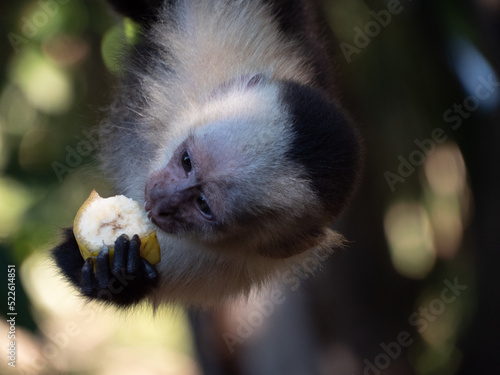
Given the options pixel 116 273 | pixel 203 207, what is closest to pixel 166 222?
pixel 203 207

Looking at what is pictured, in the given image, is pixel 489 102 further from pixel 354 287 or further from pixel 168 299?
pixel 168 299

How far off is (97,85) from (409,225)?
2.07 metres

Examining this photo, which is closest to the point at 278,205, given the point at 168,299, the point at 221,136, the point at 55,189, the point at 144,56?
the point at 221,136

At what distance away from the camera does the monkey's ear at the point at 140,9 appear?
7.24 feet

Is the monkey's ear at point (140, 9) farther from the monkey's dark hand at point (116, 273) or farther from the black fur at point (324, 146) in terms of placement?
the monkey's dark hand at point (116, 273)

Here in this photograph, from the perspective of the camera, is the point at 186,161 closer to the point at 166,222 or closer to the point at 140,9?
the point at 166,222

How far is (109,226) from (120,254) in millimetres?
114

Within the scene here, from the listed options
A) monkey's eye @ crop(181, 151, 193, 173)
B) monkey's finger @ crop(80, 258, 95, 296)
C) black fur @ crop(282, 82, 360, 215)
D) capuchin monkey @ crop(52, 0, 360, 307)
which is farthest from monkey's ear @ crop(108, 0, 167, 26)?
monkey's finger @ crop(80, 258, 95, 296)

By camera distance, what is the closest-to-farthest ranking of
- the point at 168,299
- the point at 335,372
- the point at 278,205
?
the point at 278,205
the point at 168,299
the point at 335,372

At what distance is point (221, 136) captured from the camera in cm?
175

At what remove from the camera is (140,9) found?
2.25 metres

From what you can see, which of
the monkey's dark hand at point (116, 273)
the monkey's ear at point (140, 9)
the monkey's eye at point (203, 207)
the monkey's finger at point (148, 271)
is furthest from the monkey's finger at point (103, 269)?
the monkey's ear at point (140, 9)

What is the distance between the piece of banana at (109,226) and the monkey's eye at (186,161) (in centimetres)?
22

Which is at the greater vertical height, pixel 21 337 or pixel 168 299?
pixel 168 299
